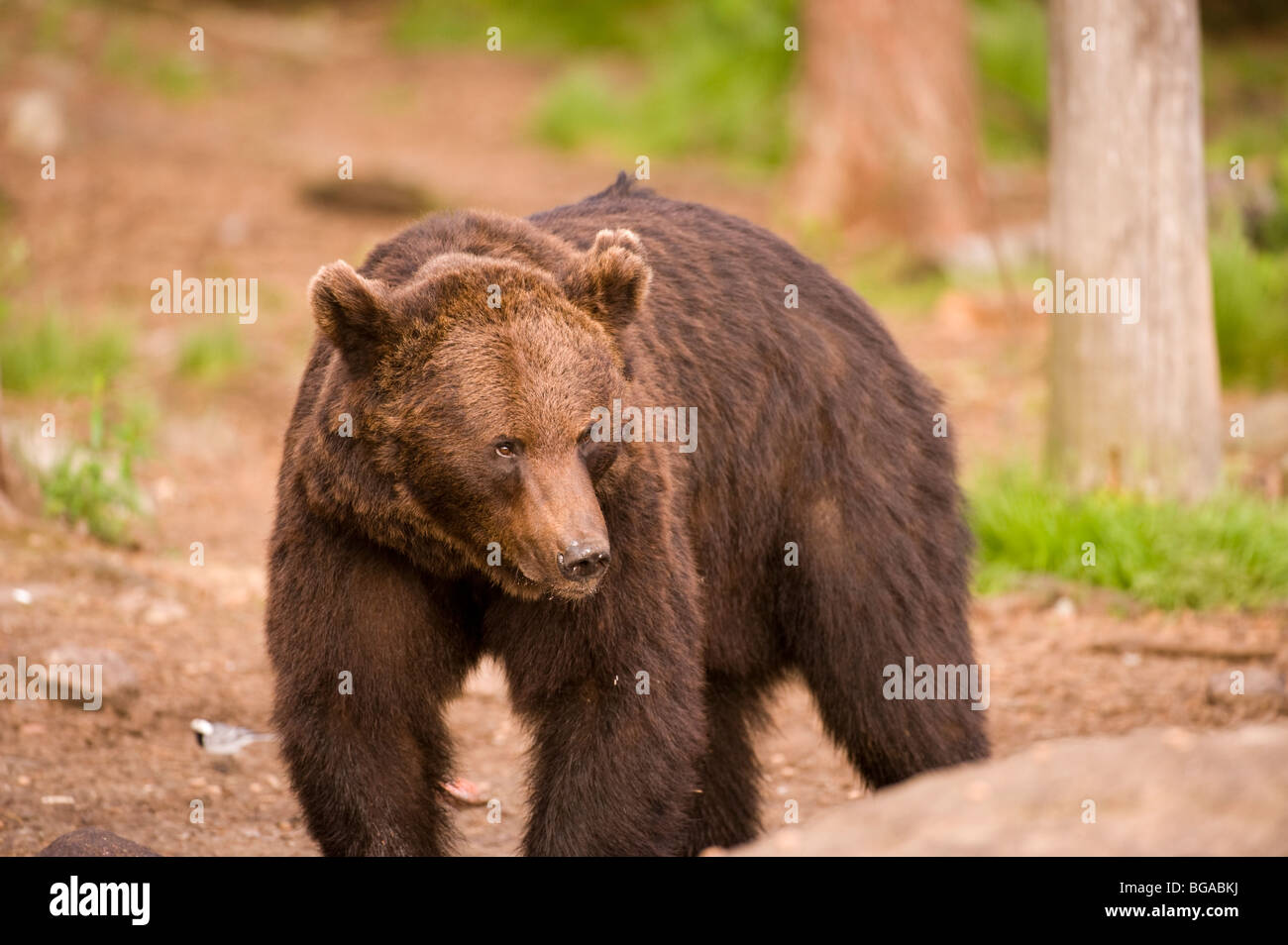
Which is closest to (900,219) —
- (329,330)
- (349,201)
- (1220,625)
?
(349,201)

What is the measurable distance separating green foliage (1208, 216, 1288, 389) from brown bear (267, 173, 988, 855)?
5.39 meters

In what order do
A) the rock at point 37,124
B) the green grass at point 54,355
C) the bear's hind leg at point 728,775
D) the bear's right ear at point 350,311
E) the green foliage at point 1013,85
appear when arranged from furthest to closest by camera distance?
the green foliage at point 1013,85 < the rock at point 37,124 < the green grass at point 54,355 < the bear's hind leg at point 728,775 < the bear's right ear at point 350,311

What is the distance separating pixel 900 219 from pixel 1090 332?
6185 mm

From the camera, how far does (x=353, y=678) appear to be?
389cm

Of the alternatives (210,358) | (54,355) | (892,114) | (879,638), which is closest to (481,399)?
(879,638)

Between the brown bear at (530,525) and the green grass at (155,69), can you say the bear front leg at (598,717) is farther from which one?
the green grass at (155,69)

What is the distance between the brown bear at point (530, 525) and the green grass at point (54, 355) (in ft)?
18.8

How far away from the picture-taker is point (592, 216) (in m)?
4.63

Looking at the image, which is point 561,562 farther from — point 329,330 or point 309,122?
point 309,122

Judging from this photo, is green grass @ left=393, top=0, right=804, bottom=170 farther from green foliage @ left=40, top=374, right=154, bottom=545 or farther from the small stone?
the small stone

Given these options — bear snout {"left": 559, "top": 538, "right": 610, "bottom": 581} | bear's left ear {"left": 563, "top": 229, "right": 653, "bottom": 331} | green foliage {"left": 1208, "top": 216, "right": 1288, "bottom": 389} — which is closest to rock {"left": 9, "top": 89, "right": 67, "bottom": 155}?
green foliage {"left": 1208, "top": 216, "right": 1288, "bottom": 389}

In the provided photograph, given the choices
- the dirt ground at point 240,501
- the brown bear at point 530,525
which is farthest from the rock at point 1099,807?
the dirt ground at point 240,501

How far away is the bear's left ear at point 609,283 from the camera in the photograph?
3893 mm

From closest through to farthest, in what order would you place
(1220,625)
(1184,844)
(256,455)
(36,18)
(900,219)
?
(1184,844), (1220,625), (256,455), (900,219), (36,18)
